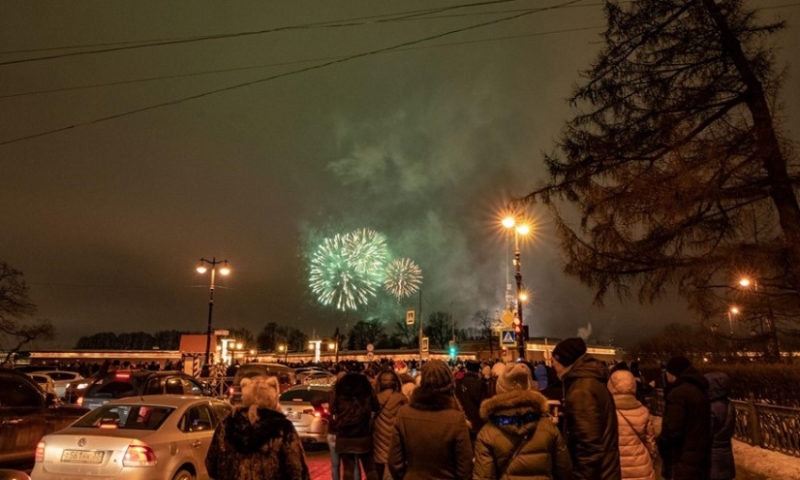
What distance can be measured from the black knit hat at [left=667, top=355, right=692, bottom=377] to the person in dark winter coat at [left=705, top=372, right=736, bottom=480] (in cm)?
62

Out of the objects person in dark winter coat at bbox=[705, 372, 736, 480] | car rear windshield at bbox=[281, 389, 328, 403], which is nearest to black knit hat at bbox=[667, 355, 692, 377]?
person in dark winter coat at bbox=[705, 372, 736, 480]

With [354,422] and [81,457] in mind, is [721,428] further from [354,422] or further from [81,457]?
[81,457]

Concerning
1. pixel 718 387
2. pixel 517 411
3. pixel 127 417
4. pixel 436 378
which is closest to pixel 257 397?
pixel 436 378

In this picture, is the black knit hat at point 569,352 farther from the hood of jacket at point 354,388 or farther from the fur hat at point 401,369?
the fur hat at point 401,369

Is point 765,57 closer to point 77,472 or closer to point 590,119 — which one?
point 590,119

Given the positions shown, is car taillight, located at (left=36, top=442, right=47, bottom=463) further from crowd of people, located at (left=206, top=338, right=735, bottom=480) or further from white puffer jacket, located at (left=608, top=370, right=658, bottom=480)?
white puffer jacket, located at (left=608, top=370, right=658, bottom=480)

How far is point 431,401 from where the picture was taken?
4414mm

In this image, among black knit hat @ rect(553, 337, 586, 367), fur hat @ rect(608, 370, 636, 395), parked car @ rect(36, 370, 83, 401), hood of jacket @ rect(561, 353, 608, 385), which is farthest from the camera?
parked car @ rect(36, 370, 83, 401)

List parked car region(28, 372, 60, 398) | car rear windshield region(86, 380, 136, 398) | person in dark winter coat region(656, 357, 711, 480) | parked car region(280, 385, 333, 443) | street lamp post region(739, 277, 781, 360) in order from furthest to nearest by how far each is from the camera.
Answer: parked car region(28, 372, 60, 398) → street lamp post region(739, 277, 781, 360) → car rear windshield region(86, 380, 136, 398) → parked car region(280, 385, 333, 443) → person in dark winter coat region(656, 357, 711, 480)

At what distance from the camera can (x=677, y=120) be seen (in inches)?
458

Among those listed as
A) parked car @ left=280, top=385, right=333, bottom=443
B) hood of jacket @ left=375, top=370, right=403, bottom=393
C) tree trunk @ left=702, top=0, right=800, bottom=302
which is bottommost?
parked car @ left=280, top=385, right=333, bottom=443

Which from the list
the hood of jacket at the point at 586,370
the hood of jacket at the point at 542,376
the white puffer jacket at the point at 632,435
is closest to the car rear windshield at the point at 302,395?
the hood of jacket at the point at 542,376

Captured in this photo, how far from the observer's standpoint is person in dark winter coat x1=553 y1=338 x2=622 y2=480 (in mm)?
4316

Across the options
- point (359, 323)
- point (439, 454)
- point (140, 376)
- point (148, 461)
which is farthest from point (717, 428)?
point (359, 323)
